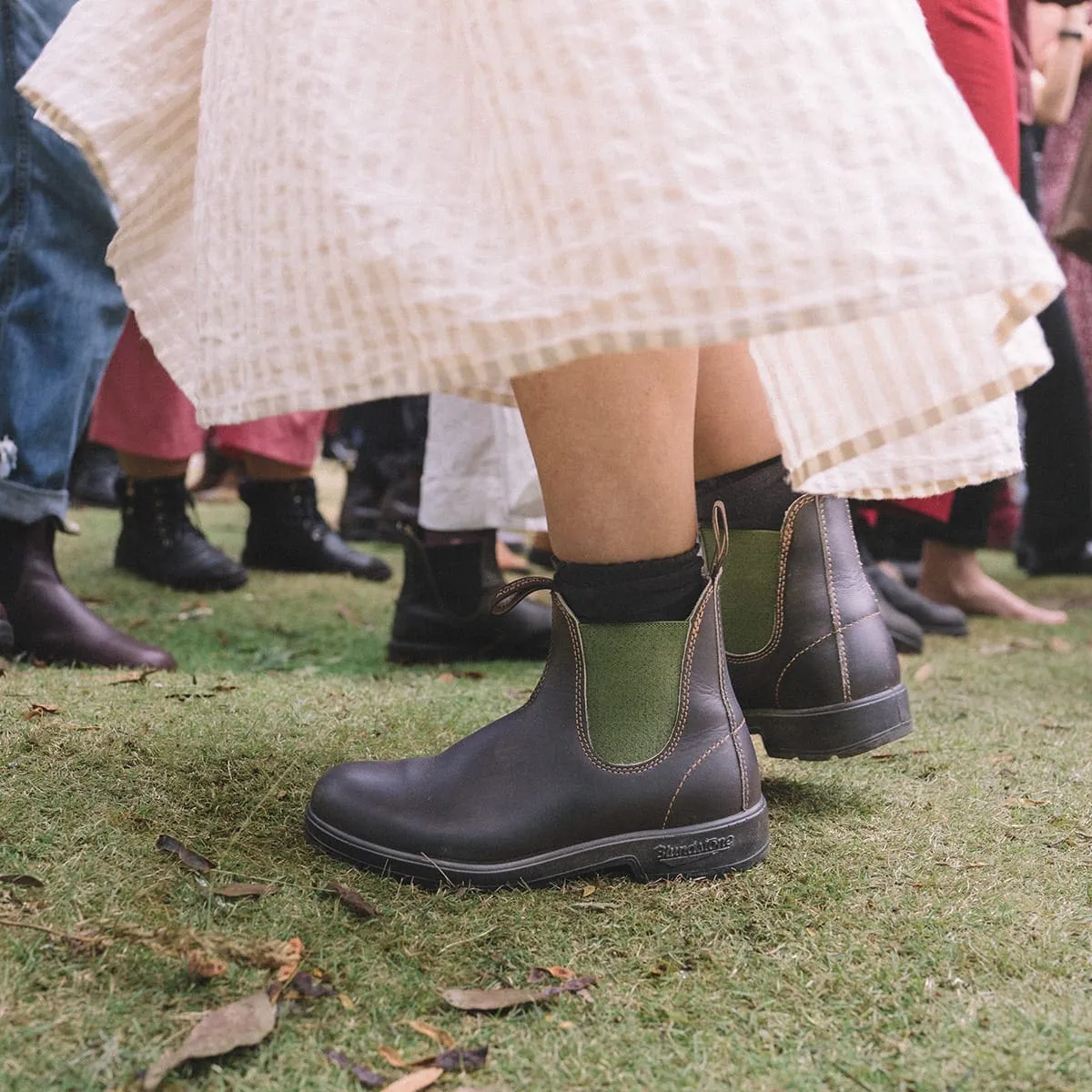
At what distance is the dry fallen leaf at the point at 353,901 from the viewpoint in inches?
28.5

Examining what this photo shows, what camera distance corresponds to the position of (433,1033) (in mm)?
606

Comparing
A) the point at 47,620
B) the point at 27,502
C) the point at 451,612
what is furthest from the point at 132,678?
the point at 451,612

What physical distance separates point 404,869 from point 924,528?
1.87 metres

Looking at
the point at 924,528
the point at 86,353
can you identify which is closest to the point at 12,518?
the point at 86,353

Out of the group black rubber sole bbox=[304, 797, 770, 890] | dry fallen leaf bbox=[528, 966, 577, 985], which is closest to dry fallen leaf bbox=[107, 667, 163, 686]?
black rubber sole bbox=[304, 797, 770, 890]

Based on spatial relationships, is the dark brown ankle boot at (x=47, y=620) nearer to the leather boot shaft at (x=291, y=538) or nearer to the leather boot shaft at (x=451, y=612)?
the leather boot shaft at (x=451, y=612)

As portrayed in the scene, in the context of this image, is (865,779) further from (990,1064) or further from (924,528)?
(924,528)

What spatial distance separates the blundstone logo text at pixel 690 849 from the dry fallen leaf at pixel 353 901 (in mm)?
220

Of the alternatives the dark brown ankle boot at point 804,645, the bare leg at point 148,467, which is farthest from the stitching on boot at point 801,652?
the bare leg at point 148,467

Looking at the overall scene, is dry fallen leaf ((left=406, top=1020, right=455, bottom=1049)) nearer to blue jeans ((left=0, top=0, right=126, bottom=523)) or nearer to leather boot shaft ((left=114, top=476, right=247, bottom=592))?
blue jeans ((left=0, top=0, right=126, bottom=523))

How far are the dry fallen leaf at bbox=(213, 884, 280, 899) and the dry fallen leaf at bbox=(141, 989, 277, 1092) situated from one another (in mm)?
121

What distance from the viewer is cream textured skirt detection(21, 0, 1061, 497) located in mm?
575

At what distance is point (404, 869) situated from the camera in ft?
2.59

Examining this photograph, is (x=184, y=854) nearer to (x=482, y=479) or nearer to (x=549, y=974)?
(x=549, y=974)
